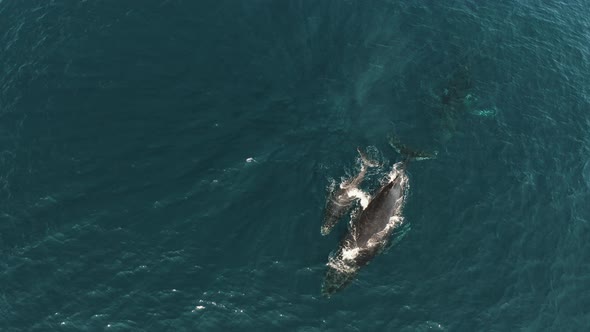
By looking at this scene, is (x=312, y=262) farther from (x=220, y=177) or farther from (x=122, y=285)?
(x=122, y=285)

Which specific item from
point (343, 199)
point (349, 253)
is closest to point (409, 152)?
point (343, 199)

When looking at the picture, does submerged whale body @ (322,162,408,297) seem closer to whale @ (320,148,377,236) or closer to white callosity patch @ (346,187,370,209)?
white callosity patch @ (346,187,370,209)

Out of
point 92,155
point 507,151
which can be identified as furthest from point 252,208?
point 507,151

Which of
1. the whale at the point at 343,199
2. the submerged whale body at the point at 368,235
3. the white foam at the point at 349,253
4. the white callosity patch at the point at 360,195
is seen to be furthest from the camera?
the white callosity patch at the point at 360,195

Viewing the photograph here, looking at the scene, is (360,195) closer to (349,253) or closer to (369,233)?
(369,233)

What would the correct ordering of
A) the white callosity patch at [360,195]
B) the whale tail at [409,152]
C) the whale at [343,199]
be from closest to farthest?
the whale at [343,199]
the white callosity patch at [360,195]
the whale tail at [409,152]

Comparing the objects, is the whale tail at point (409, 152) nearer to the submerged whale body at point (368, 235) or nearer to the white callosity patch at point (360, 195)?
the submerged whale body at point (368, 235)

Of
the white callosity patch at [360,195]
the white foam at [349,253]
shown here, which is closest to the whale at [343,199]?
the white callosity patch at [360,195]

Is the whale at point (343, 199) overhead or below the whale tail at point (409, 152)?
overhead

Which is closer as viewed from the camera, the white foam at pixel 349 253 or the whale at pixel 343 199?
the white foam at pixel 349 253
